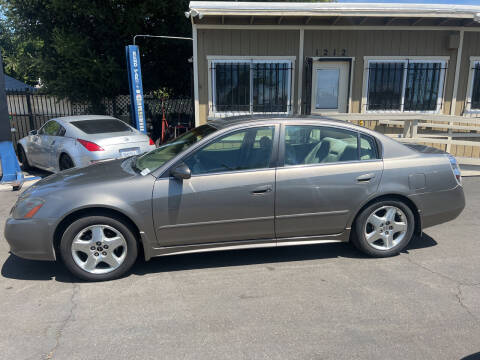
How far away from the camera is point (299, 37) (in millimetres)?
9539

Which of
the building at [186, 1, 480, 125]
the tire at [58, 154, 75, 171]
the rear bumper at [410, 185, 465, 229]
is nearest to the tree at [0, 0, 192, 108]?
the building at [186, 1, 480, 125]

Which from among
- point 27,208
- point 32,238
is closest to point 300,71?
point 27,208

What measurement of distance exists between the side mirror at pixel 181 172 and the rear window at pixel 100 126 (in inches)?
185

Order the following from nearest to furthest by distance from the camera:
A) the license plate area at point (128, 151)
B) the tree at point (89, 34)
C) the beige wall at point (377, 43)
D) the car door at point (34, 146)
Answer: the license plate area at point (128, 151)
the car door at point (34, 146)
the beige wall at point (377, 43)
the tree at point (89, 34)

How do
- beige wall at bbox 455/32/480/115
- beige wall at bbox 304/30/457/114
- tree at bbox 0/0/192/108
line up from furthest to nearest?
1. tree at bbox 0/0/192/108
2. beige wall at bbox 455/32/480/115
3. beige wall at bbox 304/30/457/114

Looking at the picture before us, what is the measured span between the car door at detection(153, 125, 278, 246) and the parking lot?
434 mm

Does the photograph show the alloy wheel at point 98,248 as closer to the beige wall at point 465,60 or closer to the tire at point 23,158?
the tire at point 23,158

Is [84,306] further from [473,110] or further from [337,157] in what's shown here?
[473,110]

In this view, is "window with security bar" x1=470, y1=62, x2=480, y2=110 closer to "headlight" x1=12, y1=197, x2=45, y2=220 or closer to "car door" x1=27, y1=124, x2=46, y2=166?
"headlight" x1=12, y1=197, x2=45, y2=220

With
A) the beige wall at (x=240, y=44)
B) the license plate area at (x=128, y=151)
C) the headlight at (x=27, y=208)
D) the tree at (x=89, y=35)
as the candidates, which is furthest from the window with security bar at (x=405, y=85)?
the headlight at (x=27, y=208)

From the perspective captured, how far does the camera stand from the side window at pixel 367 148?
14.1 feet

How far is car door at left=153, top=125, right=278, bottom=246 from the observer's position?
12.5ft

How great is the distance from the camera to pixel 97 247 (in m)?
3.77

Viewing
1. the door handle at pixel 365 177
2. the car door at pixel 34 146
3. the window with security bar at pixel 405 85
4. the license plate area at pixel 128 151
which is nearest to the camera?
the door handle at pixel 365 177
